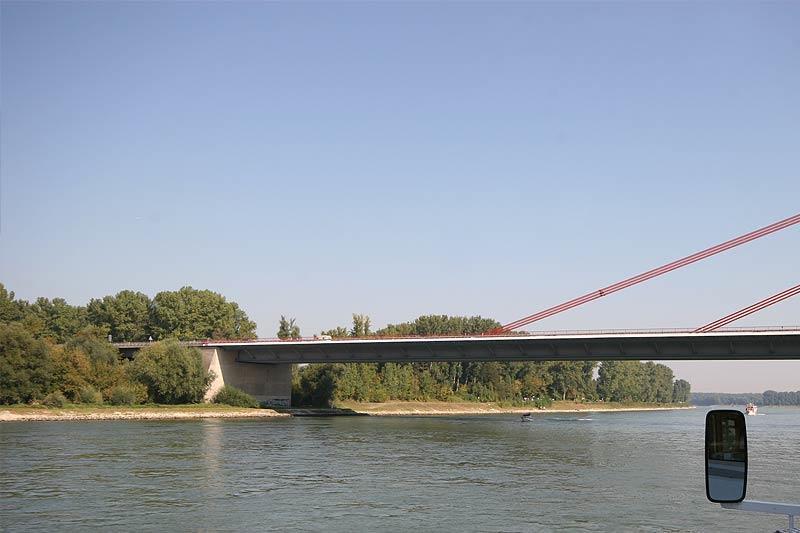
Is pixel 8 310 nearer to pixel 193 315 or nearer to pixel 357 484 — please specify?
pixel 193 315

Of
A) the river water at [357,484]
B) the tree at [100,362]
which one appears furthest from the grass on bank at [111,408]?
the river water at [357,484]

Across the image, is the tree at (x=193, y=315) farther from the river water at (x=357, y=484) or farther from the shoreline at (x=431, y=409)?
the river water at (x=357, y=484)

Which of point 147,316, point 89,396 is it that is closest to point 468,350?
point 89,396

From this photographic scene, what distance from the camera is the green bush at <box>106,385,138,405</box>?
8138 cm

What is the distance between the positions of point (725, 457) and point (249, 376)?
92.8m

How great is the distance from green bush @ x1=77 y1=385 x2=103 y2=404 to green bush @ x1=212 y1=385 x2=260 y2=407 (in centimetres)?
1372

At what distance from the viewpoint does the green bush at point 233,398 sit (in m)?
89.7

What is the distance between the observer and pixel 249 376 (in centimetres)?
9719

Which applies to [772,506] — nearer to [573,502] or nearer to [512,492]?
[573,502]

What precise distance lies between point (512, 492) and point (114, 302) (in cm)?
11416

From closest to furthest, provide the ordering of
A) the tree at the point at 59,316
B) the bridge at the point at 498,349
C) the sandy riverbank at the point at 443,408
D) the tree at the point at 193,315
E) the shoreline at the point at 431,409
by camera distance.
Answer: the bridge at the point at 498,349 → the shoreline at the point at 431,409 → the sandy riverbank at the point at 443,408 → the tree at the point at 193,315 → the tree at the point at 59,316

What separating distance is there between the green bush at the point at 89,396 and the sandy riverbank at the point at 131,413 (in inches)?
74.3

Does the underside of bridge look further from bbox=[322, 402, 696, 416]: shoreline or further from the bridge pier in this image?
bbox=[322, 402, 696, 416]: shoreline

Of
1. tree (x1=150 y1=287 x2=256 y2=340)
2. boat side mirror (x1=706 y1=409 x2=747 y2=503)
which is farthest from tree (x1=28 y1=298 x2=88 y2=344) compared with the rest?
boat side mirror (x1=706 y1=409 x2=747 y2=503)
